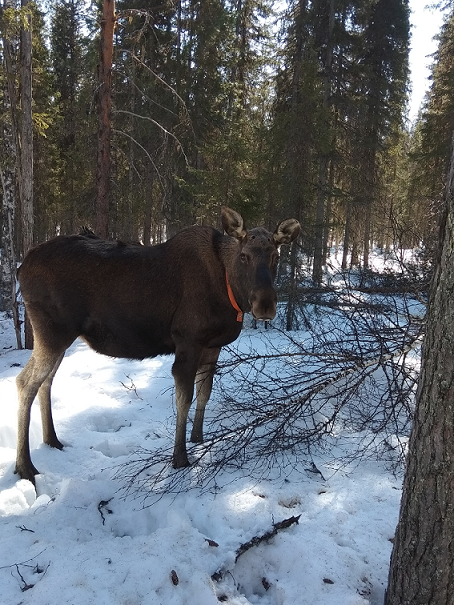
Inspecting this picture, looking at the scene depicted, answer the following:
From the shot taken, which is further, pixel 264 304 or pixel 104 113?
pixel 104 113

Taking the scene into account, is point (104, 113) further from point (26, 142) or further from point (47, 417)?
point (47, 417)

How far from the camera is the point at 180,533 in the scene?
3.06 m

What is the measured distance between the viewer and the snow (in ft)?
8.57

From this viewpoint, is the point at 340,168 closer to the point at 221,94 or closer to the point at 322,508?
the point at 221,94

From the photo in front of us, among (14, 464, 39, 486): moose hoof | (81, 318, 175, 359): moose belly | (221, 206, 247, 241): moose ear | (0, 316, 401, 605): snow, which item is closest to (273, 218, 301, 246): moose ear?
(221, 206, 247, 241): moose ear

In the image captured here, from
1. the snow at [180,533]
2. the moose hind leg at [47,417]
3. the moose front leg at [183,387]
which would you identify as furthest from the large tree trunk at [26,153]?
the moose front leg at [183,387]

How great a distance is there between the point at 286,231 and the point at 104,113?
6652 mm

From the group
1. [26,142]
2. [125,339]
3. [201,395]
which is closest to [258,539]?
[201,395]

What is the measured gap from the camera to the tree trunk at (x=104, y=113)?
8.36 m

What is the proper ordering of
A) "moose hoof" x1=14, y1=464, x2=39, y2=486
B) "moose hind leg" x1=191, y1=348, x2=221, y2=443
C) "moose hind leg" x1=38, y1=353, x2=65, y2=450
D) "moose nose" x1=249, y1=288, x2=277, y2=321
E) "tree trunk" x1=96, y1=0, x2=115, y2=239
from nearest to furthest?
"moose nose" x1=249, y1=288, x2=277, y2=321 → "moose hoof" x1=14, y1=464, x2=39, y2=486 → "moose hind leg" x1=38, y1=353, x2=65, y2=450 → "moose hind leg" x1=191, y1=348, x2=221, y2=443 → "tree trunk" x1=96, y1=0, x2=115, y2=239

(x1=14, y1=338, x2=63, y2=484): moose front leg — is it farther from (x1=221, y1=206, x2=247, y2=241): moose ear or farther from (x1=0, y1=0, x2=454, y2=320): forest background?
(x1=0, y1=0, x2=454, y2=320): forest background

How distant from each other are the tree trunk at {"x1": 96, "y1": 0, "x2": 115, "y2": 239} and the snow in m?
5.57

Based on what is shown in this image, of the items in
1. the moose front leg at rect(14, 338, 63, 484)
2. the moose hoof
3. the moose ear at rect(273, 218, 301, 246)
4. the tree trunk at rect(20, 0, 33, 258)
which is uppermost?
the tree trunk at rect(20, 0, 33, 258)

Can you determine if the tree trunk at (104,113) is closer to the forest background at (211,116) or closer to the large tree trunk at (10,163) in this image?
the forest background at (211,116)
